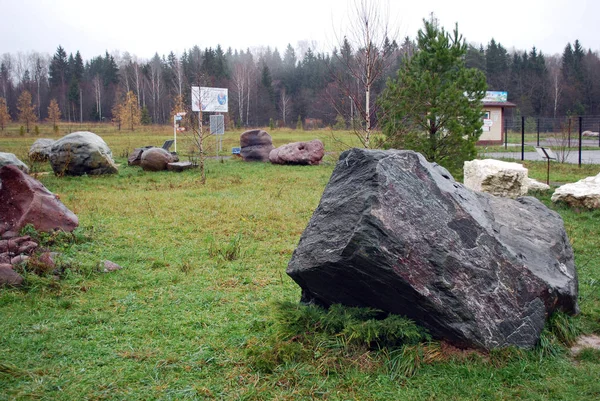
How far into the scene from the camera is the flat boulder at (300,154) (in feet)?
66.0

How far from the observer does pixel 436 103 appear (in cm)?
1120

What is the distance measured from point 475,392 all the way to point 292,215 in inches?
262

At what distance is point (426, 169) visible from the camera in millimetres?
4309

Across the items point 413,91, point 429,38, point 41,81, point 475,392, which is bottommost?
point 475,392

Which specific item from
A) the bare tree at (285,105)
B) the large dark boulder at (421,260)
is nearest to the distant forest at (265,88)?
the bare tree at (285,105)

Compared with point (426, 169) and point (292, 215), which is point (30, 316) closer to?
point (426, 169)

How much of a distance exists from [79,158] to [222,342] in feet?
45.5

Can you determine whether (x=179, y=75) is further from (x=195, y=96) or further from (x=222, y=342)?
(x=222, y=342)

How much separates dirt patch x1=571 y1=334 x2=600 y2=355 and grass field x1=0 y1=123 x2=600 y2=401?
10 cm

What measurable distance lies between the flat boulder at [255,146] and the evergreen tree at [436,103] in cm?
1095

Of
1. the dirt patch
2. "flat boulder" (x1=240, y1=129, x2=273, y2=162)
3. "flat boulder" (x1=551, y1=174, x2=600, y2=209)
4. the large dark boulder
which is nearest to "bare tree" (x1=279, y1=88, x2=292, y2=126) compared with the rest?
"flat boulder" (x1=240, y1=129, x2=273, y2=162)

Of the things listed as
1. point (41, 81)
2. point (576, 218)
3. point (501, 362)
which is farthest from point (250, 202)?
point (41, 81)

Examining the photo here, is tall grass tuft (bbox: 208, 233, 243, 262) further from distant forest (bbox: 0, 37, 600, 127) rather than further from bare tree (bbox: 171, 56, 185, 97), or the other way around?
distant forest (bbox: 0, 37, 600, 127)

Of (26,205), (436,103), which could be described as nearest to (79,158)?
(26,205)
